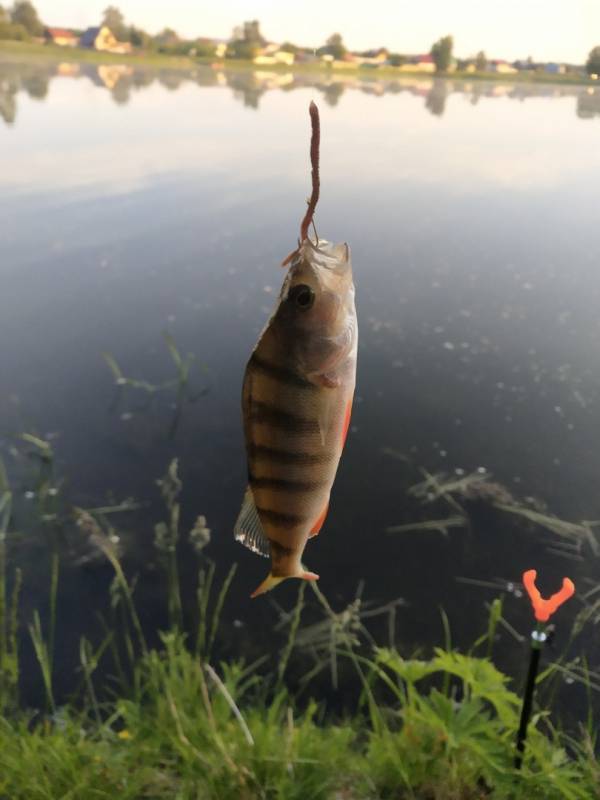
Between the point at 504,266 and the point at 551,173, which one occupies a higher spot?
the point at 551,173

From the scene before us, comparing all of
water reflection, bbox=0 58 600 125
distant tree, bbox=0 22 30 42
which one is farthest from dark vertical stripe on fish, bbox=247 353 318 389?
distant tree, bbox=0 22 30 42

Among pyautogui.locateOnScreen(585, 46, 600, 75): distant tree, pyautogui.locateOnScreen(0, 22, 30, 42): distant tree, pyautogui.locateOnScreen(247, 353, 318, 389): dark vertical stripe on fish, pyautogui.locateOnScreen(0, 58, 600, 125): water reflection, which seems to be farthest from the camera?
pyautogui.locateOnScreen(0, 58, 600, 125): water reflection

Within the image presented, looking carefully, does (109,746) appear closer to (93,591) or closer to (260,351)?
(93,591)

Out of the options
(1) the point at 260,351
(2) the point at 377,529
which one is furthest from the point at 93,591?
(1) the point at 260,351

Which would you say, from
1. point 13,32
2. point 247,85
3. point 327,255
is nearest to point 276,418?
point 327,255

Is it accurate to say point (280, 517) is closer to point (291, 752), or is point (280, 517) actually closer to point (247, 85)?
point (291, 752)

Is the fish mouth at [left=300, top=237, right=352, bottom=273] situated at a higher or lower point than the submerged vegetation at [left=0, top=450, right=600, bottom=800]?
higher

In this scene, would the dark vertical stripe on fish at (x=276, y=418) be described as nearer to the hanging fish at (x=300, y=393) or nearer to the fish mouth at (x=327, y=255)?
the hanging fish at (x=300, y=393)

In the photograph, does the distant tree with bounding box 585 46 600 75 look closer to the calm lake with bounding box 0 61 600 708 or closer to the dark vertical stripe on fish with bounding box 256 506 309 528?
the calm lake with bounding box 0 61 600 708
